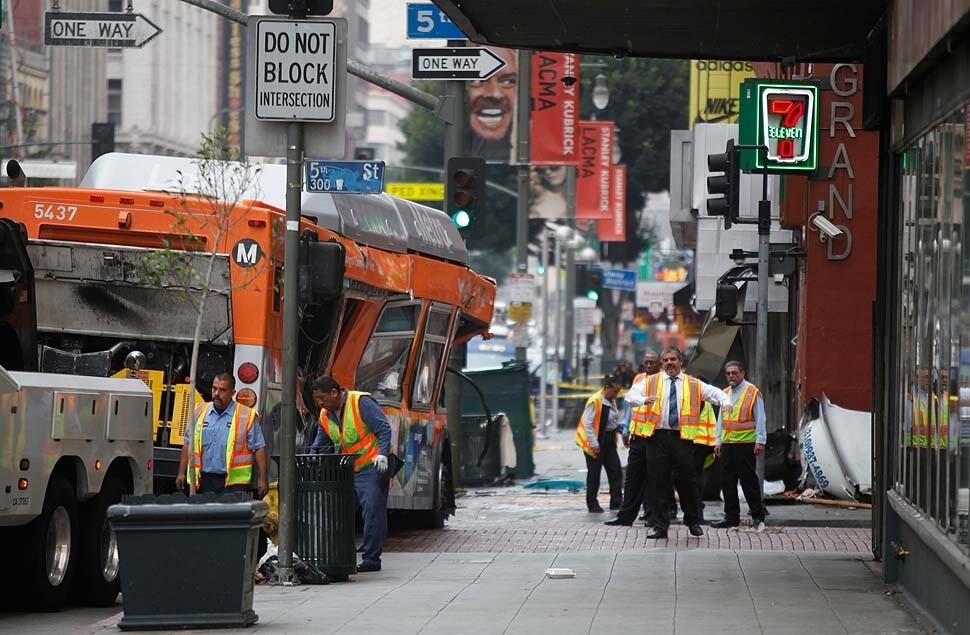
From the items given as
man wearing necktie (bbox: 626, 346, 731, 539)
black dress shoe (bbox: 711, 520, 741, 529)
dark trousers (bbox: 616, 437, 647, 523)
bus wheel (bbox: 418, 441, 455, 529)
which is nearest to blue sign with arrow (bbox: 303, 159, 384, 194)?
man wearing necktie (bbox: 626, 346, 731, 539)

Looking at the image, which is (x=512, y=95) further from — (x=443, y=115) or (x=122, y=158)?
(x=122, y=158)

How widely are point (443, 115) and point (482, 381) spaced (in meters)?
6.79

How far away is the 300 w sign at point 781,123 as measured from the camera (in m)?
18.5

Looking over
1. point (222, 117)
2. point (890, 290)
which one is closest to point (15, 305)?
point (890, 290)

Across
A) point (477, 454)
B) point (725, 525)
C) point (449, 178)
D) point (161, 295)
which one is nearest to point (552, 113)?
point (477, 454)

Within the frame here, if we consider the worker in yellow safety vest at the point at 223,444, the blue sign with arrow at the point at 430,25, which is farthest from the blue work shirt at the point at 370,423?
the blue sign with arrow at the point at 430,25

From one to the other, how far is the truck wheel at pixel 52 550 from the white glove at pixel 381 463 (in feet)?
8.57

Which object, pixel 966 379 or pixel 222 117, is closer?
pixel 966 379

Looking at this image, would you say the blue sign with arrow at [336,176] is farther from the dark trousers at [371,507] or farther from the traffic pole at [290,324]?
the dark trousers at [371,507]

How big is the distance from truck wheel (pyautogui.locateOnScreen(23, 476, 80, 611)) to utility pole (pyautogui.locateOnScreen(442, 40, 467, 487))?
1080 cm

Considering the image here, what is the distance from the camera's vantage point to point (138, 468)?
44.0 feet

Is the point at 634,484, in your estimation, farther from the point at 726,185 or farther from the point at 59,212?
the point at 59,212

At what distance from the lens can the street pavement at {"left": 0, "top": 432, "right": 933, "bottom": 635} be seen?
10.6 meters

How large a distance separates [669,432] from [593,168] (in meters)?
29.4
